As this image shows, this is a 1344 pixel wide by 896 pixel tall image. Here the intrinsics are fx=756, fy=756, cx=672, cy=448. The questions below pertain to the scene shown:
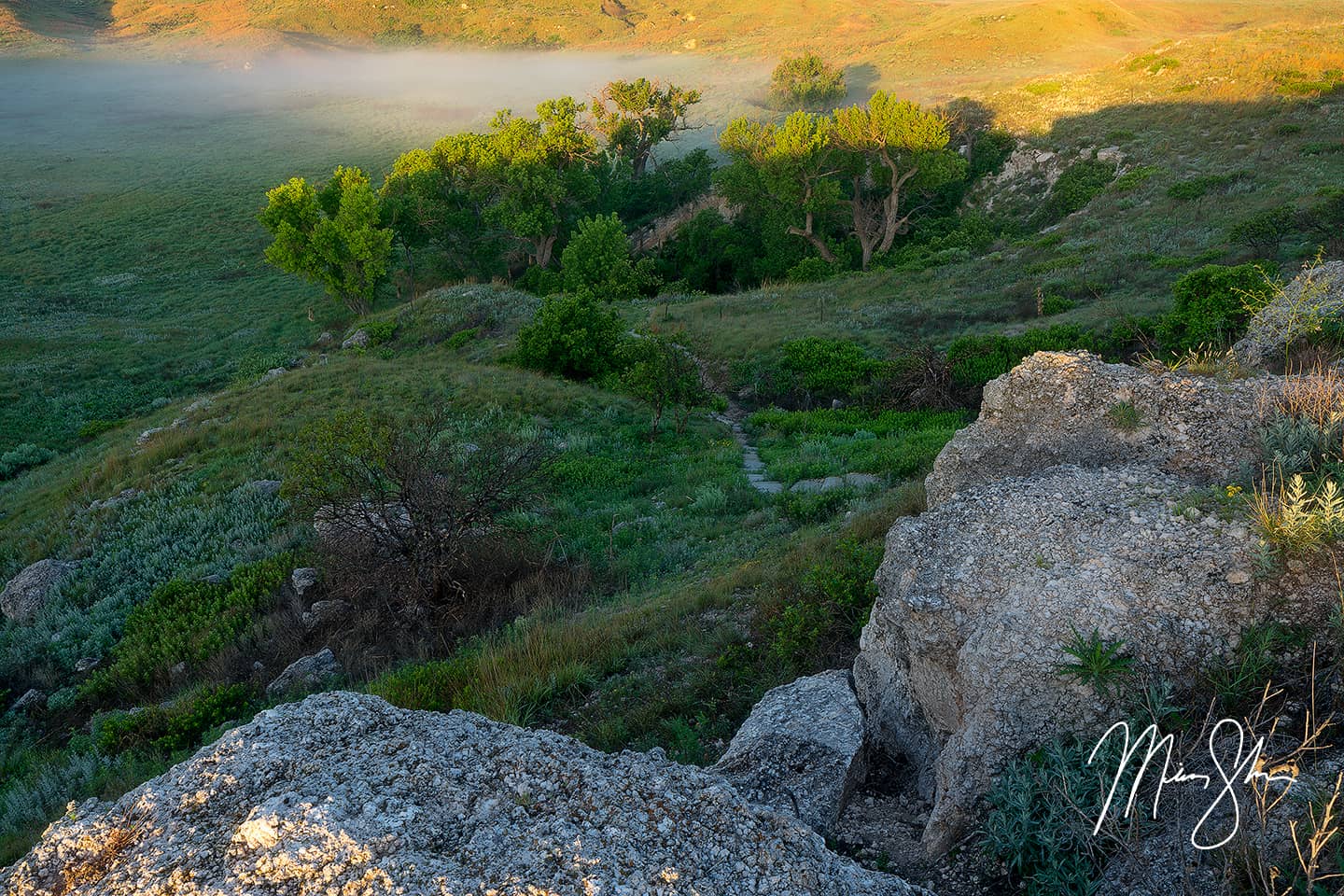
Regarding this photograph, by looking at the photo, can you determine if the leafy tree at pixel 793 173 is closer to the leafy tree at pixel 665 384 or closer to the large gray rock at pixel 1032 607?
the leafy tree at pixel 665 384

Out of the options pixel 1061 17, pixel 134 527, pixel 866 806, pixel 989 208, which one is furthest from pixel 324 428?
pixel 1061 17

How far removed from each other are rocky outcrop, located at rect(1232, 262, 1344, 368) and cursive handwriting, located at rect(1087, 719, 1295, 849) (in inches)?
294

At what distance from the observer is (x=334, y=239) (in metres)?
37.9

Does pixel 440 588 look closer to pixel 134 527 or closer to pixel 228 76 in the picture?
pixel 134 527

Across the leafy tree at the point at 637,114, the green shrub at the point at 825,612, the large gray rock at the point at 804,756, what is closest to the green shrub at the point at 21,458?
the green shrub at the point at 825,612

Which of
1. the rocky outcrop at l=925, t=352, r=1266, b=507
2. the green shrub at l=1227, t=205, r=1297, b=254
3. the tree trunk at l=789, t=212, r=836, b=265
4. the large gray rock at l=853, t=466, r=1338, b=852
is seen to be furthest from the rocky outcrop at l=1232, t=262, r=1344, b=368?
the tree trunk at l=789, t=212, r=836, b=265

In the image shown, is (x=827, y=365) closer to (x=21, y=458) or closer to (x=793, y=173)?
(x=793, y=173)

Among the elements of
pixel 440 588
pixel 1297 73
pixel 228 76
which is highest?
pixel 228 76

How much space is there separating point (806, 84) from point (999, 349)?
6675cm

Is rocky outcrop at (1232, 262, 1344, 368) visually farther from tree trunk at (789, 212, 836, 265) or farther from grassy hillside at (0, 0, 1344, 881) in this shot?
tree trunk at (789, 212, 836, 265)

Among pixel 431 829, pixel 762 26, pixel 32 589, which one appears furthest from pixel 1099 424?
pixel 762 26

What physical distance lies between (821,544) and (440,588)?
5.18m

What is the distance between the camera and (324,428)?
11.3 metres

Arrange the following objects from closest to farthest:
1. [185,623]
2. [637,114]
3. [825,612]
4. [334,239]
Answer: [825,612] < [185,623] < [334,239] < [637,114]
